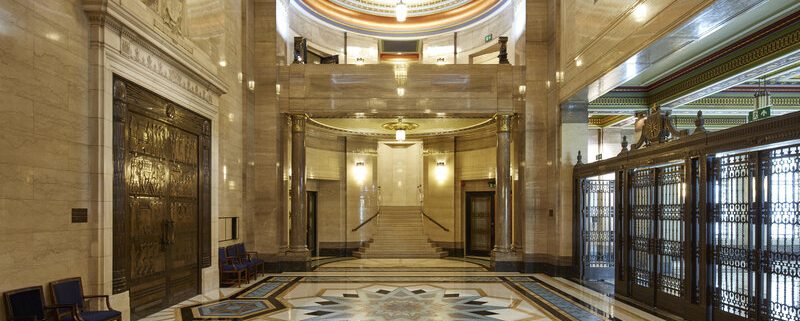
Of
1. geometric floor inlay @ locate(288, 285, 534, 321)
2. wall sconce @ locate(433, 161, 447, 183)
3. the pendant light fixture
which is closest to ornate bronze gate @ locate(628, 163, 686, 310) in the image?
geometric floor inlay @ locate(288, 285, 534, 321)

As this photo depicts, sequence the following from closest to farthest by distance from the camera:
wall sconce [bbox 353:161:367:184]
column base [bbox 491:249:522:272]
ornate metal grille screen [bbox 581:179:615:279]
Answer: ornate metal grille screen [bbox 581:179:615:279]
column base [bbox 491:249:522:272]
wall sconce [bbox 353:161:367:184]

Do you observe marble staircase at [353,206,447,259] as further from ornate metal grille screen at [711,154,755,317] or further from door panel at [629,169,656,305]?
ornate metal grille screen at [711,154,755,317]

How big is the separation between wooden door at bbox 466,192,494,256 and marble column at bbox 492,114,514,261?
336 centimetres

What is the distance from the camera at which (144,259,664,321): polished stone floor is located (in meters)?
6.86

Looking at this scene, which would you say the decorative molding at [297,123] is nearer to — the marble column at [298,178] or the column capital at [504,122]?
the marble column at [298,178]

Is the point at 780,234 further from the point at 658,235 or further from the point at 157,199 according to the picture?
the point at 157,199

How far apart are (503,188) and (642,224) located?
4.06 m

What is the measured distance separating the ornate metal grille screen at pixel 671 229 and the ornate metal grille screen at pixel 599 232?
8.52 ft

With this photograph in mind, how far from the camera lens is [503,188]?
461 inches

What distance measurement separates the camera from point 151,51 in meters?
6.57

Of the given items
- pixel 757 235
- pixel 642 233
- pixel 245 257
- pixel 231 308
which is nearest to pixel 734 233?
pixel 757 235

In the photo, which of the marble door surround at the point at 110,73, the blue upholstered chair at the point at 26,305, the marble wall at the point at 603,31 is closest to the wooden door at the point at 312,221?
the marble wall at the point at 603,31

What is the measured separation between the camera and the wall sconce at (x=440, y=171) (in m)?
15.9

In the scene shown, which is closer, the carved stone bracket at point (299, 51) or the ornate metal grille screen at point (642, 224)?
the ornate metal grille screen at point (642, 224)
